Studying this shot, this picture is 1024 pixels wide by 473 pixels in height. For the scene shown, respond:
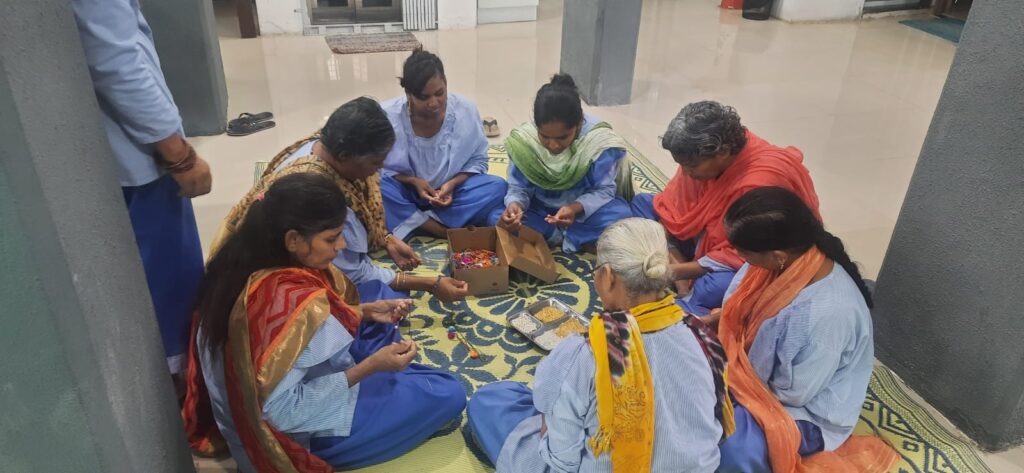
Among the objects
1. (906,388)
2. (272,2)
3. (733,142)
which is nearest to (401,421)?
(733,142)

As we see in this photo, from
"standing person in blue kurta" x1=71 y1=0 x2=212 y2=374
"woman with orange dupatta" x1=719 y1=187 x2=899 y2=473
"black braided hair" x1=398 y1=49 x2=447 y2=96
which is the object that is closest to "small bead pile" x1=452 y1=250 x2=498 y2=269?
"black braided hair" x1=398 y1=49 x2=447 y2=96

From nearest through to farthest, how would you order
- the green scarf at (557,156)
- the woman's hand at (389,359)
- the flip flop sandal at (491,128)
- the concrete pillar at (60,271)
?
the concrete pillar at (60,271)
the woman's hand at (389,359)
the green scarf at (557,156)
the flip flop sandal at (491,128)

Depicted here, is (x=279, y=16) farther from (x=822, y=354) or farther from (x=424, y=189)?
(x=822, y=354)

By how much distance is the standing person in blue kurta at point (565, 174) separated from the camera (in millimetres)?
3438

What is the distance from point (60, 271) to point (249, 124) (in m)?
4.02

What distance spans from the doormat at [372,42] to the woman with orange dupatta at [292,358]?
526cm

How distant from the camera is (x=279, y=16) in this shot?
25.1 feet

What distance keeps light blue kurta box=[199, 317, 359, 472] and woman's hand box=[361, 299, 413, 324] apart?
312 millimetres

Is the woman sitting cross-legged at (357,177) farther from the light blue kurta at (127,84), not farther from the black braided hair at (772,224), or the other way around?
the black braided hair at (772,224)

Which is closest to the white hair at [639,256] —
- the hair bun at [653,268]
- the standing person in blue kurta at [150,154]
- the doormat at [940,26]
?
the hair bun at [653,268]

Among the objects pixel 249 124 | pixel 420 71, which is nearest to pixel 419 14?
pixel 249 124

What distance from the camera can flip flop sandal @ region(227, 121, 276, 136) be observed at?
5.14 meters

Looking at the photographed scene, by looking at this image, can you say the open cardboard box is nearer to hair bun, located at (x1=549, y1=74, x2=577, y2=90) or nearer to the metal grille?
hair bun, located at (x1=549, y1=74, x2=577, y2=90)

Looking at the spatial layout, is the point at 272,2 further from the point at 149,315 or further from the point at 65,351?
the point at 65,351
